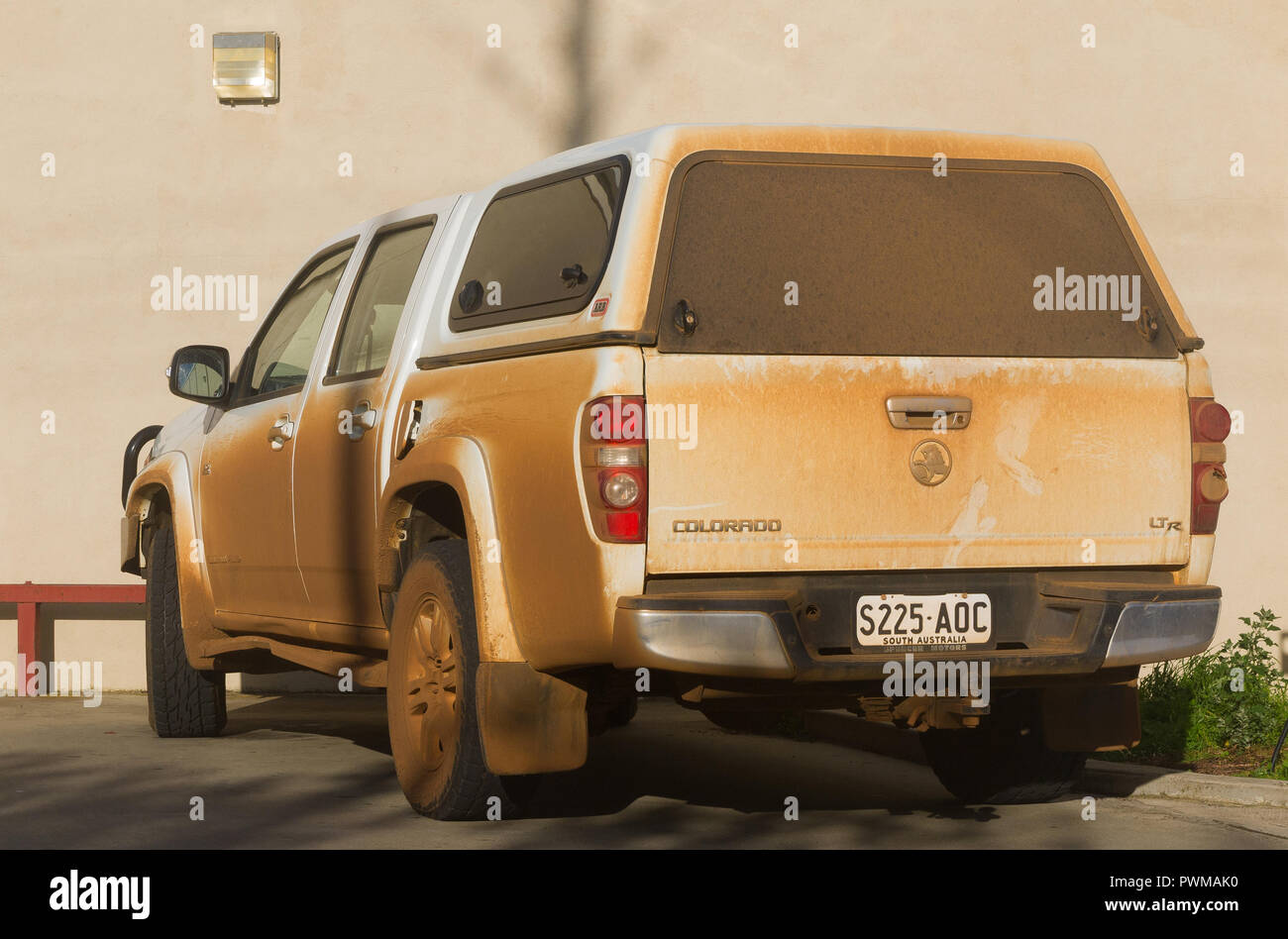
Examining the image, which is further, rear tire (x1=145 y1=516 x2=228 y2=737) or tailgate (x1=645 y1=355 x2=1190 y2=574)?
rear tire (x1=145 y1=516 x2=228 y2=737)

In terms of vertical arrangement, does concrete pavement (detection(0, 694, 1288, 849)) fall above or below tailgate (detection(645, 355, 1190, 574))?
below

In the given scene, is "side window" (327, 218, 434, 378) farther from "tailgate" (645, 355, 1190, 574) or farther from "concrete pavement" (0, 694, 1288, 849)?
"tailgate" (645, 355, 1190, 574)

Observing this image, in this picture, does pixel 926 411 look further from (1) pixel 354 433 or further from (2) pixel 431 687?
(1) pixel 354 433

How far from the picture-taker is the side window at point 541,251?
602 cm

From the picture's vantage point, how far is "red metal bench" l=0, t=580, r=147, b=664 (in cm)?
1184

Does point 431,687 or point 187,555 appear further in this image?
point 187,555

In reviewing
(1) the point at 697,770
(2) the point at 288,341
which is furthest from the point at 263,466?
(1) the point at 697,770

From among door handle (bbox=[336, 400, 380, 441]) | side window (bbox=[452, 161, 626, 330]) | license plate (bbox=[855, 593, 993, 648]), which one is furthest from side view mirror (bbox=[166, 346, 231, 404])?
license plate (bbox=[855, 593, 993, 648])

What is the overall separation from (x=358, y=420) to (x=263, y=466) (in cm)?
109

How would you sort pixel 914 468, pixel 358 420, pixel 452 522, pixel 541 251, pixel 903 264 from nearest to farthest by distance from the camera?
pixel 914 468, pixel 903 264, pixel 541 251, pixel 452 522, pixel 358 420

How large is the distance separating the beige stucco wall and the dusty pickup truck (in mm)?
5613

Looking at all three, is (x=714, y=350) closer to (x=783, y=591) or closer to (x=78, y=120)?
(x=783, y=591)

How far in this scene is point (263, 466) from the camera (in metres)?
8.06

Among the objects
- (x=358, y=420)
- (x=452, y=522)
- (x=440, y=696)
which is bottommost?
(x=440, y=696)
